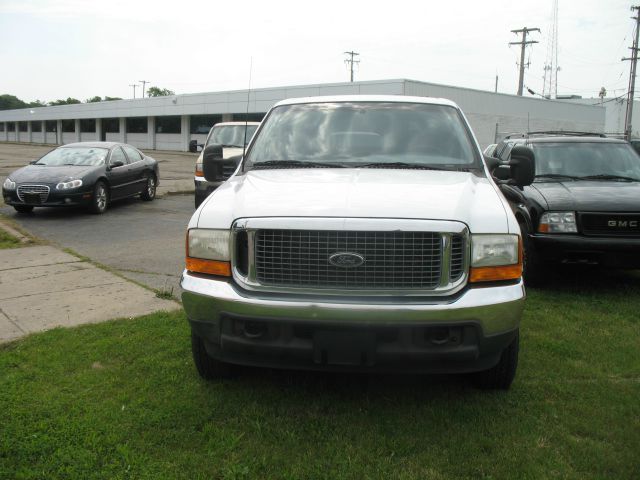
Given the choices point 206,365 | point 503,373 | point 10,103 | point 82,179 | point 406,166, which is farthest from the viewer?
point 10,103

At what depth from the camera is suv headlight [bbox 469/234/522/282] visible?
10.8ft

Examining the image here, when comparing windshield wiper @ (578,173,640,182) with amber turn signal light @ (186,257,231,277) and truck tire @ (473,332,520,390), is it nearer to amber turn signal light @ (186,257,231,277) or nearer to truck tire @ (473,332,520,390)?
truck tire @ (473,332,520,390)

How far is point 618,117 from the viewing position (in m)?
56.6

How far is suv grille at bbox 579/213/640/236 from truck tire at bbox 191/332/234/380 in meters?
3.88

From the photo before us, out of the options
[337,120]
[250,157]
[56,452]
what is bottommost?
[56,452]

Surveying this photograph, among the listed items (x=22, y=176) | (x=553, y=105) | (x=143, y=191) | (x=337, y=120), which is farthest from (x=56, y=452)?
(x=553, y=105)

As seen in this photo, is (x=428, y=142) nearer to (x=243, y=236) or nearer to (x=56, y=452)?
(x=243, y=236)

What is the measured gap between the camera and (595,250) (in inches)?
235

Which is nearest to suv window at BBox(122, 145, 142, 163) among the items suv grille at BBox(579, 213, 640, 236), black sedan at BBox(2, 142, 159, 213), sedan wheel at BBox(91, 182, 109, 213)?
black sedan at BBox(2, 142, 159, 213)

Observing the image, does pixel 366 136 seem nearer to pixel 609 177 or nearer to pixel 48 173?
pixel 609 177

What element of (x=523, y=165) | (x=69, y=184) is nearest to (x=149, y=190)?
(x=69, y=184)

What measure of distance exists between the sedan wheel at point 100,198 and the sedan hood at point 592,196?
879cm

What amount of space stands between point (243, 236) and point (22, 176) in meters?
10.5

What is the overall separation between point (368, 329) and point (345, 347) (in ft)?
0.51
